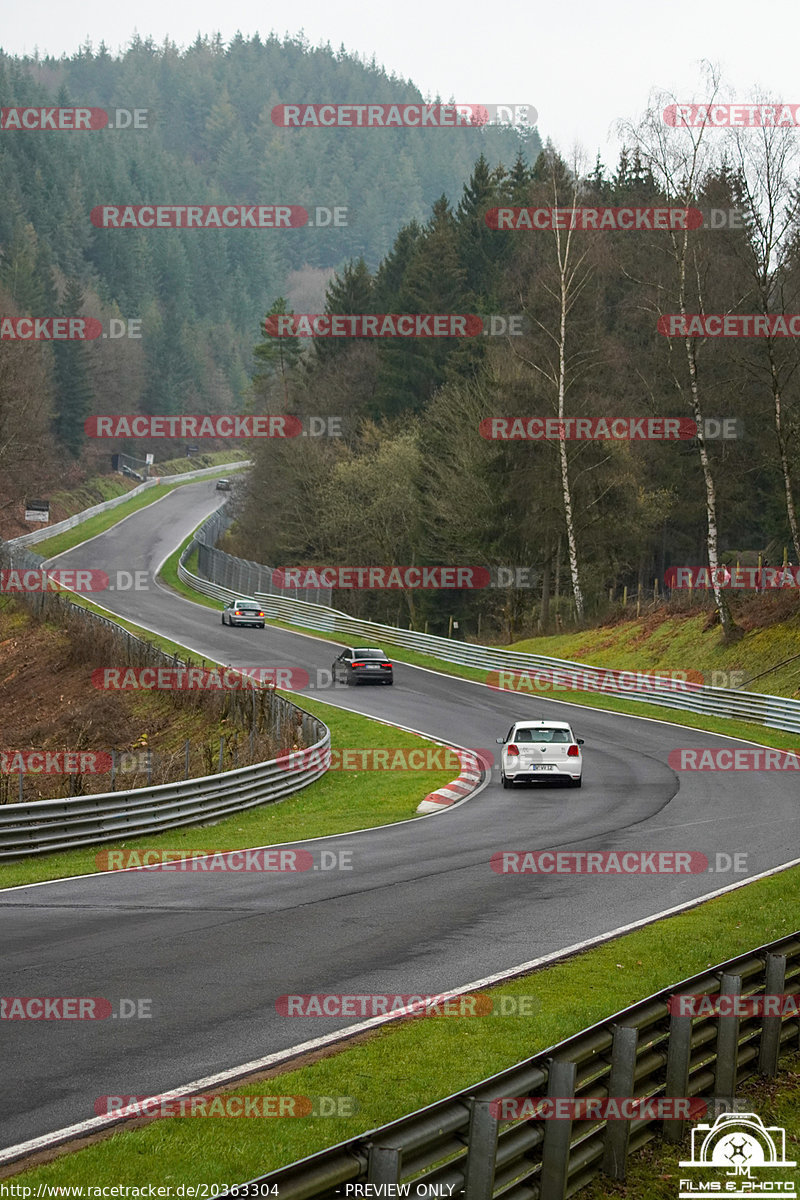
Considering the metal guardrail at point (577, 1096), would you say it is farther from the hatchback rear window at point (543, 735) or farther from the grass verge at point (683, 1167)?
the hatchback rear window at point (543, 735)

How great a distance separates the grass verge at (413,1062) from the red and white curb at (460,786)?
9987 millimetres

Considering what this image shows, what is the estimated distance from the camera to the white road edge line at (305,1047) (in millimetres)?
6914

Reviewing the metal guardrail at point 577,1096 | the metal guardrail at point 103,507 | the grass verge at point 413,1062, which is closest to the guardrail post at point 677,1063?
the metal guardrail at point 577,1096

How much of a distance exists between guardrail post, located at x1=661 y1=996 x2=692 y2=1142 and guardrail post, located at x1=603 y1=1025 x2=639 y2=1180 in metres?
0.69

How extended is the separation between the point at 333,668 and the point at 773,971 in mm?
36044

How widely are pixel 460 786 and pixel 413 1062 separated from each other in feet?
55.2

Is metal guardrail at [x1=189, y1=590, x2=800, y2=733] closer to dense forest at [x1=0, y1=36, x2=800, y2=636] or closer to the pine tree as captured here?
dense forest at [x1=0, y1=36, x2=800, y2=636]

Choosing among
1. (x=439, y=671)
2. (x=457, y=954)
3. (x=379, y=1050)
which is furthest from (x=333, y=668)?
(x=379, y=1050)

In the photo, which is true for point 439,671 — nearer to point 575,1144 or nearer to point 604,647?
point 604,647

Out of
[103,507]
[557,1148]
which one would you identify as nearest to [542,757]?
[557,1148]

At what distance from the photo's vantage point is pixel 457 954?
11539mm

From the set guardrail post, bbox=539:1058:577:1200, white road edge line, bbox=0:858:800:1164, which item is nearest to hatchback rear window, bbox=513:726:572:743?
white road edge line, bbox=0:858:800:1164

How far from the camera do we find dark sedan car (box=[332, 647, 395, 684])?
42844 mm

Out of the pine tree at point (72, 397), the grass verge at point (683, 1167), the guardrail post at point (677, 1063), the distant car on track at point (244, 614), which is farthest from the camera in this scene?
the pine tree at point (72, 397)
